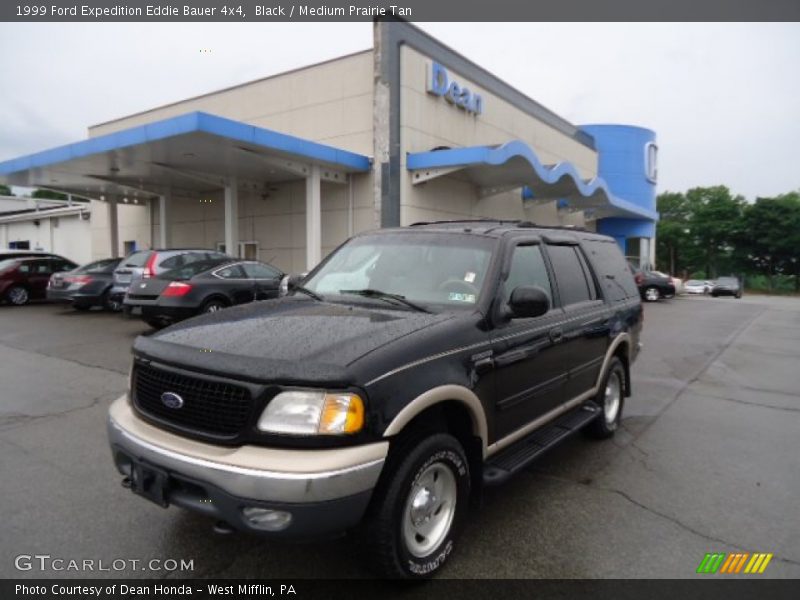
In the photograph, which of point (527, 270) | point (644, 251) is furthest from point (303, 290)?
point (644, 251)

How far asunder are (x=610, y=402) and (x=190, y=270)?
26.9 feet

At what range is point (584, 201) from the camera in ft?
85.8

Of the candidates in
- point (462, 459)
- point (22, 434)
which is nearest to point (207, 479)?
point (462, 459)

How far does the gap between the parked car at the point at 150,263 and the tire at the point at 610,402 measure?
29.0 ft

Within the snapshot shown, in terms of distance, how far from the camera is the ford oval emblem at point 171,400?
8.74ft

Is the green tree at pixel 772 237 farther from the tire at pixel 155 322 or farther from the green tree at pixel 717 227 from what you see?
the tire at pixel 155 322

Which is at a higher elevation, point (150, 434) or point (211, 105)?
point (211, 105)

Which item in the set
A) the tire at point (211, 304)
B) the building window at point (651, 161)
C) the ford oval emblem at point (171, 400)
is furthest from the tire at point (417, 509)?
the building window at point (651, 161)

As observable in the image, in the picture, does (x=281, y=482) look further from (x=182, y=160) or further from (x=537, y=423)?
(x=182, y=160)

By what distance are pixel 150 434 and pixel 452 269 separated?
6.78ft

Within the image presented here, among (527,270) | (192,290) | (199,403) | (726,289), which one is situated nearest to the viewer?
(199,403)

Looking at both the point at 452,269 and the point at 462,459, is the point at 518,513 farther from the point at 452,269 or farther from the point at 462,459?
the point at 452,269

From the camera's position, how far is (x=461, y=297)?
3.37 metres

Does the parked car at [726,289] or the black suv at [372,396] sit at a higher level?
the black suv at [372,396]
